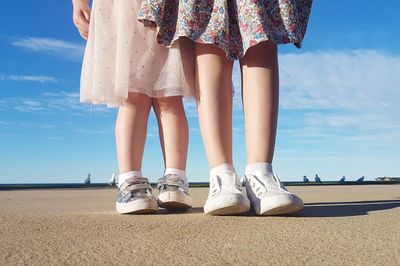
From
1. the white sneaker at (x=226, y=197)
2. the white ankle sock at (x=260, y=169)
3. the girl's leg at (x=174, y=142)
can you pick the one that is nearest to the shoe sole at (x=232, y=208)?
the white sneaker at (x=226, y=197)

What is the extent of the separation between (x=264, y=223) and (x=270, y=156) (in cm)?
38

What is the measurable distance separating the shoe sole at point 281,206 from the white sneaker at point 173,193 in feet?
1.41

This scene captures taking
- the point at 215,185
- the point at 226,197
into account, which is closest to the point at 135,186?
the point at 215,185

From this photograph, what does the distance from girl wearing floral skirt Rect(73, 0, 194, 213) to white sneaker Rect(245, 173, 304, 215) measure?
0.37 metres

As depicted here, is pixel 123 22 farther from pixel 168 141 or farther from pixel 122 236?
pixel 122 236

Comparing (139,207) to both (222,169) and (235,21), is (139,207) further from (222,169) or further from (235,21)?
(235,21)

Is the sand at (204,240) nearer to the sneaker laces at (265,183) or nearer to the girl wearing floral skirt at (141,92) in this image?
the sneaker laces at (265,183)

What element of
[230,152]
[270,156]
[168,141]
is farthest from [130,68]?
[270,156]

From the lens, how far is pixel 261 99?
5.71ft

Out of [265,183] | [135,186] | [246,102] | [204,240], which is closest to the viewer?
[204,240]

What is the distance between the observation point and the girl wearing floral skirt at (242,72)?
171 centimetres

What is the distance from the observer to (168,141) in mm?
2020

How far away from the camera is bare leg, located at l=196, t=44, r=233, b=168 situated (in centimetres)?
175

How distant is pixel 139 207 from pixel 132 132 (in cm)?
35
